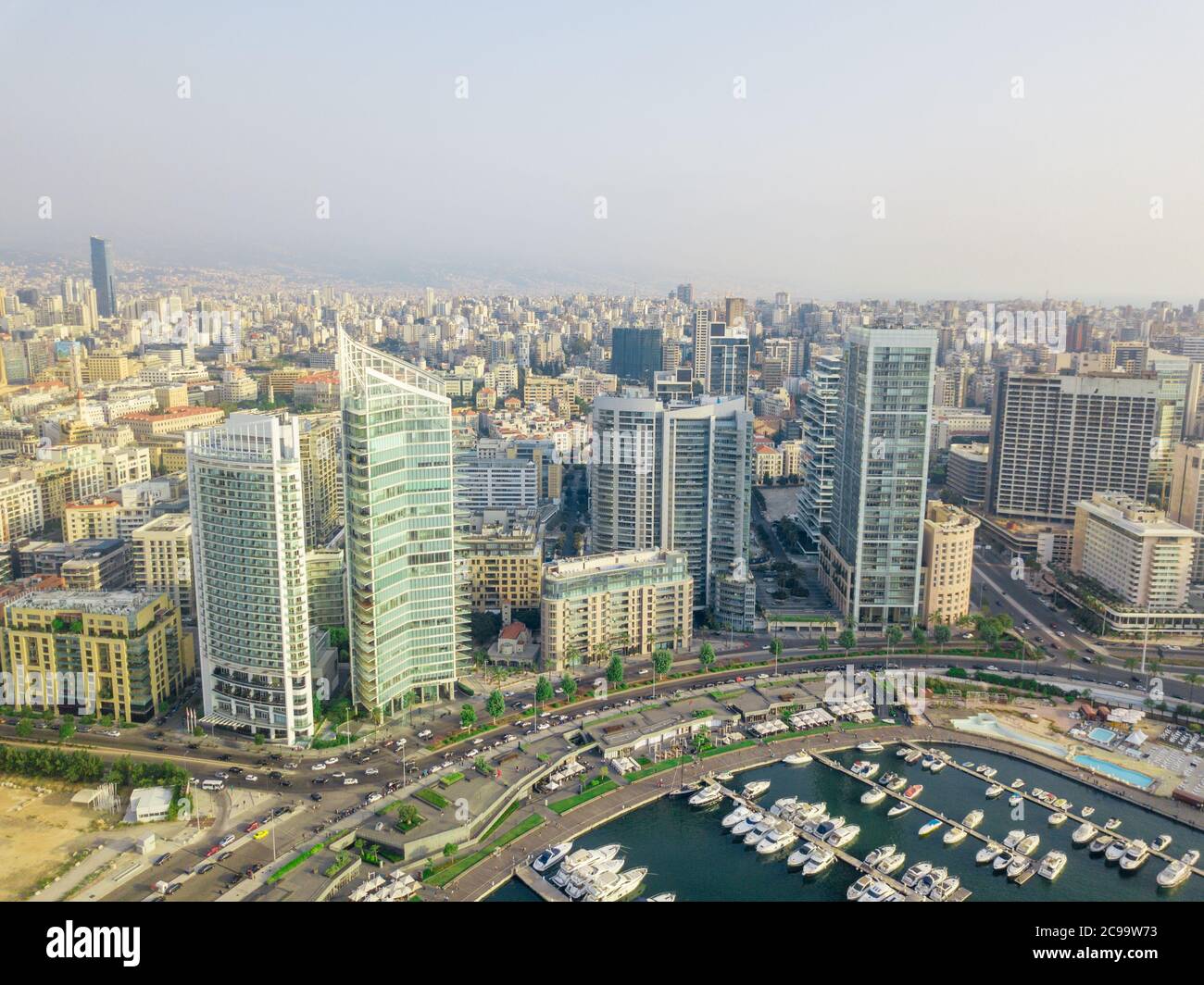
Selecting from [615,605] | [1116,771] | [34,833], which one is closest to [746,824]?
[615,605]

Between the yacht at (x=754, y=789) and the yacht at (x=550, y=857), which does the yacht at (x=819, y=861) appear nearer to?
the yacht at (x=754, y=789)

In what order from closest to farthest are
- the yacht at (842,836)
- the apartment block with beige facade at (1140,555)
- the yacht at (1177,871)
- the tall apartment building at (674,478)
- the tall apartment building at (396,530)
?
1. the yacht at (1177,871)
2. the yacht at (842,836)
3. the tall apartment building at (396,530)
4. the apartment block with beige facade at (1140,555)
5. the tall apartment building at (674,478)

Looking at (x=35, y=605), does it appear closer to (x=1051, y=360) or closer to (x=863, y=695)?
(x=863, y=695)

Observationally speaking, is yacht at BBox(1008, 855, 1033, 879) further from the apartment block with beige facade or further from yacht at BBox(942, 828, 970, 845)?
the apartment block with beige facade

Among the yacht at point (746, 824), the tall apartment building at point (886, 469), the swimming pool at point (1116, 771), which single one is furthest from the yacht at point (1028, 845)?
the tall apartment building at point (886, 469)

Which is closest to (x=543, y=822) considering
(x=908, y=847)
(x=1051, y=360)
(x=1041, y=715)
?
(x=908, y=847)

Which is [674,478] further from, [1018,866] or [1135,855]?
[1135,855]
